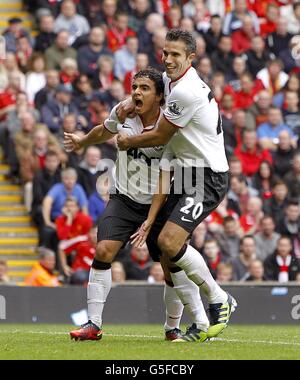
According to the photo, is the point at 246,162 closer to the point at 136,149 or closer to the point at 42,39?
the point at 42,39

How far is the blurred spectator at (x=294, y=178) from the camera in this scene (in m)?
18.4

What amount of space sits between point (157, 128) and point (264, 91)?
10.3 m

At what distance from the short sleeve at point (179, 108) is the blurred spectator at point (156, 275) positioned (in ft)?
20.6

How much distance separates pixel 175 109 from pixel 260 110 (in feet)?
33.0

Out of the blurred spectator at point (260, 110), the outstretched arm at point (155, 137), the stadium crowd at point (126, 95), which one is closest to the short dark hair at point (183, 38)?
the outstretched arm at point (155, 137)

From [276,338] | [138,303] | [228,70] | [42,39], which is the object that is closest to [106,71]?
[42,39]

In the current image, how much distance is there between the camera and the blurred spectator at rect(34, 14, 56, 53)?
63.2 ft

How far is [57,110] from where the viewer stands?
59.3ft

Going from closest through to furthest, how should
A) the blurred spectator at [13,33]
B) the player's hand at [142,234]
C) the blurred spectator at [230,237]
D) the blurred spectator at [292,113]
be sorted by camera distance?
the player's hand at [142,234] → the blurred spectator at [230,237] → the blurred spectator at [13,33] → the blurred spectator at [292,113]

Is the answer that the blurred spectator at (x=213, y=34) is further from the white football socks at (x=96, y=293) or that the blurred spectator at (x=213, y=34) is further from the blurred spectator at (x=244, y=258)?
the white football socks at (x=96, y=293)

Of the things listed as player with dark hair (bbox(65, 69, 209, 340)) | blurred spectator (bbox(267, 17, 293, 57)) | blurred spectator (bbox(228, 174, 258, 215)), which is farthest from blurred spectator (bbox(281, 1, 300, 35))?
player with dark hair (bbox(65, 69, 209, 340))

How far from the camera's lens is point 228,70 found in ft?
67.4

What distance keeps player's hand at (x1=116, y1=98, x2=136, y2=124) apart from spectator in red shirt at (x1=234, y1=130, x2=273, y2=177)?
828 centimetres

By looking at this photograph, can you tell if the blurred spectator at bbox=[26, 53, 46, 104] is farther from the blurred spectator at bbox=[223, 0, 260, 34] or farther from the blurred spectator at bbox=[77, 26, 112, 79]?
the blurred spectator at bbox=[223, 0, 260, 34]
